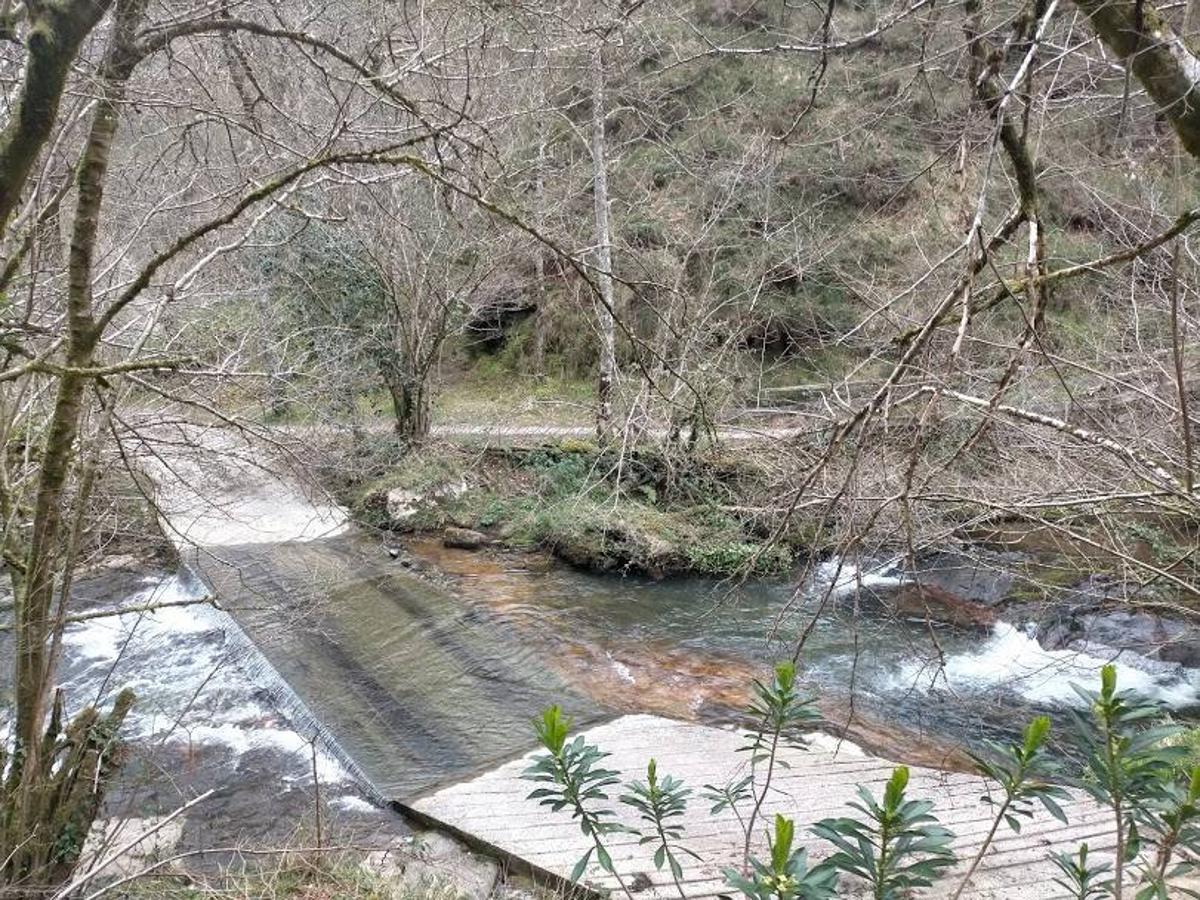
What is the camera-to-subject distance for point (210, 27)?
269 cm

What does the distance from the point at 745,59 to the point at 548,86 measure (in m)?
9.78

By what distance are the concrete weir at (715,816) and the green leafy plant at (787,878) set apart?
174cm

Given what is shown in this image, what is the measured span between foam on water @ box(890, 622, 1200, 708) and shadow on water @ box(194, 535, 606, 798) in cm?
326

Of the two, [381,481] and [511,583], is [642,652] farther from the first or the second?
[381,481]

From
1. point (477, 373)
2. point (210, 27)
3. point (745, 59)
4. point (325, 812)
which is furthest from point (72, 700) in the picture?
point (745, 59)

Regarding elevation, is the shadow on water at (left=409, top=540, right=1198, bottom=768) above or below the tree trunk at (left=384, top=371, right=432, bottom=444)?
below

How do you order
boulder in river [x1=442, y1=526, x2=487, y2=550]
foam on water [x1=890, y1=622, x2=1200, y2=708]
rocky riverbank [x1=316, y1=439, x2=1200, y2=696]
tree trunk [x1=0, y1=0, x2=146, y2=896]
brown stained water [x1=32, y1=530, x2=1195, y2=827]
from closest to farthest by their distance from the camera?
tree trunk [x1=0, y1=0, x2=146, y2=896]
brown stained water [x1=32, y1=530, x2=1195, y2=827]
foam on water [x1=890, y1=622, x2=1200, y2=708]
rocky riverbank [x1=316, y1=439, x2=1200, y2=696]
boulder in river [x1=442, y1=526, x2=487, y2=550]

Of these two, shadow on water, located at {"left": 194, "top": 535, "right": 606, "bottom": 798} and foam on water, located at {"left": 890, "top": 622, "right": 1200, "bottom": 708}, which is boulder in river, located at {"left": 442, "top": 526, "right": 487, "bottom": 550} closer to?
shadow on water, located at {"left": 194, "top": 535, "right": 606, "bottom": 798}

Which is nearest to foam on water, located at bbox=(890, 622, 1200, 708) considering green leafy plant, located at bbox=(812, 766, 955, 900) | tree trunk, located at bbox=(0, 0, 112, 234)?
green leafy plant, located at bbox=(812, 766, 955, 900)

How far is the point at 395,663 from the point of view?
24.2 feet

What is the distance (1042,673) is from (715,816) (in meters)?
4.11

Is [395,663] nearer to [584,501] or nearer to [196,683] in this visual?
[196,683]

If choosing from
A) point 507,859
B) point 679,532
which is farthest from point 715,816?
point 679,532

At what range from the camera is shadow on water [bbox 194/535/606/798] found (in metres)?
6.01
